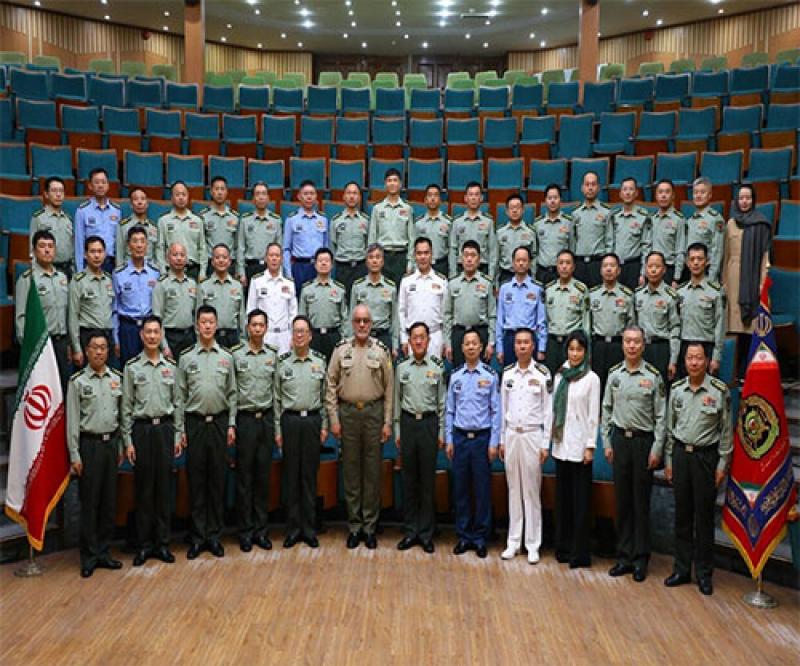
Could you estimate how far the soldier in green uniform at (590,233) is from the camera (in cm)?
539

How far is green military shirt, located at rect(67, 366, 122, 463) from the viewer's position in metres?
4.00

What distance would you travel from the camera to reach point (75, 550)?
170 inches

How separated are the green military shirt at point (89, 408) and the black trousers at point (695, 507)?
2.85 metres

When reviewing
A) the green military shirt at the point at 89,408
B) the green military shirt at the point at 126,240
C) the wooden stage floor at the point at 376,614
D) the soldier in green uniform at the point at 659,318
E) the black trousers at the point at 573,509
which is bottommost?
the wooden stage floor at the point at 376,614

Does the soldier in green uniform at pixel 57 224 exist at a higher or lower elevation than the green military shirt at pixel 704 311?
higher

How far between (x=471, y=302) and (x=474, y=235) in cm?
76

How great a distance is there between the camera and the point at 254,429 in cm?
431

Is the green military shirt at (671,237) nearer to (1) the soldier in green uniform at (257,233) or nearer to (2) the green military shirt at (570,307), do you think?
(2) the green military shirt at (570,307)

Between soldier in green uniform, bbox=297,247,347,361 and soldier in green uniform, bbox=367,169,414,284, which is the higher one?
soldier in green uniform, bbox=367,169,414,284

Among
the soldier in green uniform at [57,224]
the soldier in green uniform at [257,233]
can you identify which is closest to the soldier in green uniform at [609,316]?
the soldier in green uniform at [257,233]

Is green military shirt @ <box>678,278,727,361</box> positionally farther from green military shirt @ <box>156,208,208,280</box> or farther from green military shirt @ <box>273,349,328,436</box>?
green military shirt @ <box>156,208,208,280</box>

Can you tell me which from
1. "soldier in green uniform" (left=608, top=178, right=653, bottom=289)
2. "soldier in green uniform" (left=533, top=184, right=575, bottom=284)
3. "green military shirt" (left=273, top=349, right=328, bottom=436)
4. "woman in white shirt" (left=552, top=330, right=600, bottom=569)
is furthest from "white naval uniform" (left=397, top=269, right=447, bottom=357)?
"soldier in green uniform" (left=608, top=178, right=653, bottom=289)

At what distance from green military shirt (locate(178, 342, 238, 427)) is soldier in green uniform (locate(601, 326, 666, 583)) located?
202cm

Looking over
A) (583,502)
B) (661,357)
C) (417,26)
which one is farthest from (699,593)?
(417,26)
